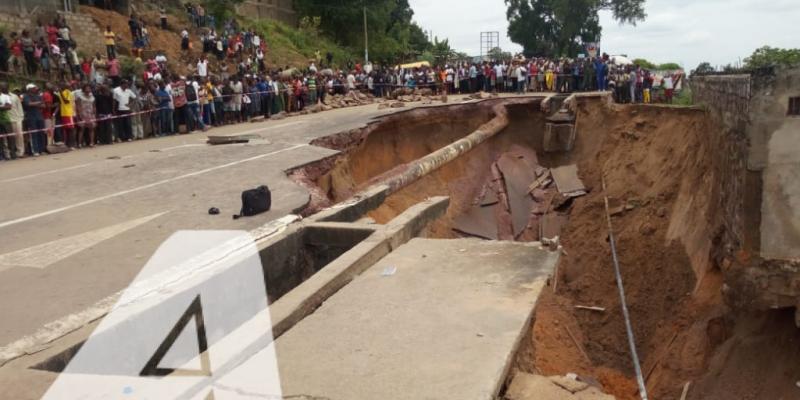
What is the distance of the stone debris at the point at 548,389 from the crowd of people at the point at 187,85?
12.8 m

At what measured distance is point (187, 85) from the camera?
16922mm

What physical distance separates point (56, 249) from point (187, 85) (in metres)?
11.2

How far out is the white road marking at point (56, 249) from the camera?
615 centimetres

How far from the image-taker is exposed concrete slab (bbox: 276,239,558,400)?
388 cm

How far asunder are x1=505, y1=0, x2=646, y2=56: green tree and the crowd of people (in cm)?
3110

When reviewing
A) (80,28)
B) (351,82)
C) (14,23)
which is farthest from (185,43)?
(351,82)

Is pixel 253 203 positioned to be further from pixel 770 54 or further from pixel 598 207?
pixel 770 54

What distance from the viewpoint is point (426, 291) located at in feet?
17.7

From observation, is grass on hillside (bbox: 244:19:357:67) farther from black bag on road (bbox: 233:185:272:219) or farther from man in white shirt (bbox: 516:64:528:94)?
black bag on road (bbox: 233:185:272:219)

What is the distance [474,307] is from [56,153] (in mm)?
12219

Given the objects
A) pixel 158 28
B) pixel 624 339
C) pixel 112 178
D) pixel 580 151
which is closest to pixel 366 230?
pixel 624 339

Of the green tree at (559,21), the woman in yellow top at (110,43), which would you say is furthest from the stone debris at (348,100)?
the green tree at (559,21)

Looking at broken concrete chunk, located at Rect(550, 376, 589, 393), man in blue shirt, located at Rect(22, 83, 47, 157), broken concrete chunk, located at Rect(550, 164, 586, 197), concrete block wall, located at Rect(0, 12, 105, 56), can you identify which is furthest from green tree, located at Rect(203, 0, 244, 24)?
broken concrete chunk, located at Rect(550, 376, 589, 393)

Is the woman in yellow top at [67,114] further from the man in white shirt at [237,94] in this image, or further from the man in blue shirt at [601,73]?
the man in blue shirt at [601,73]
